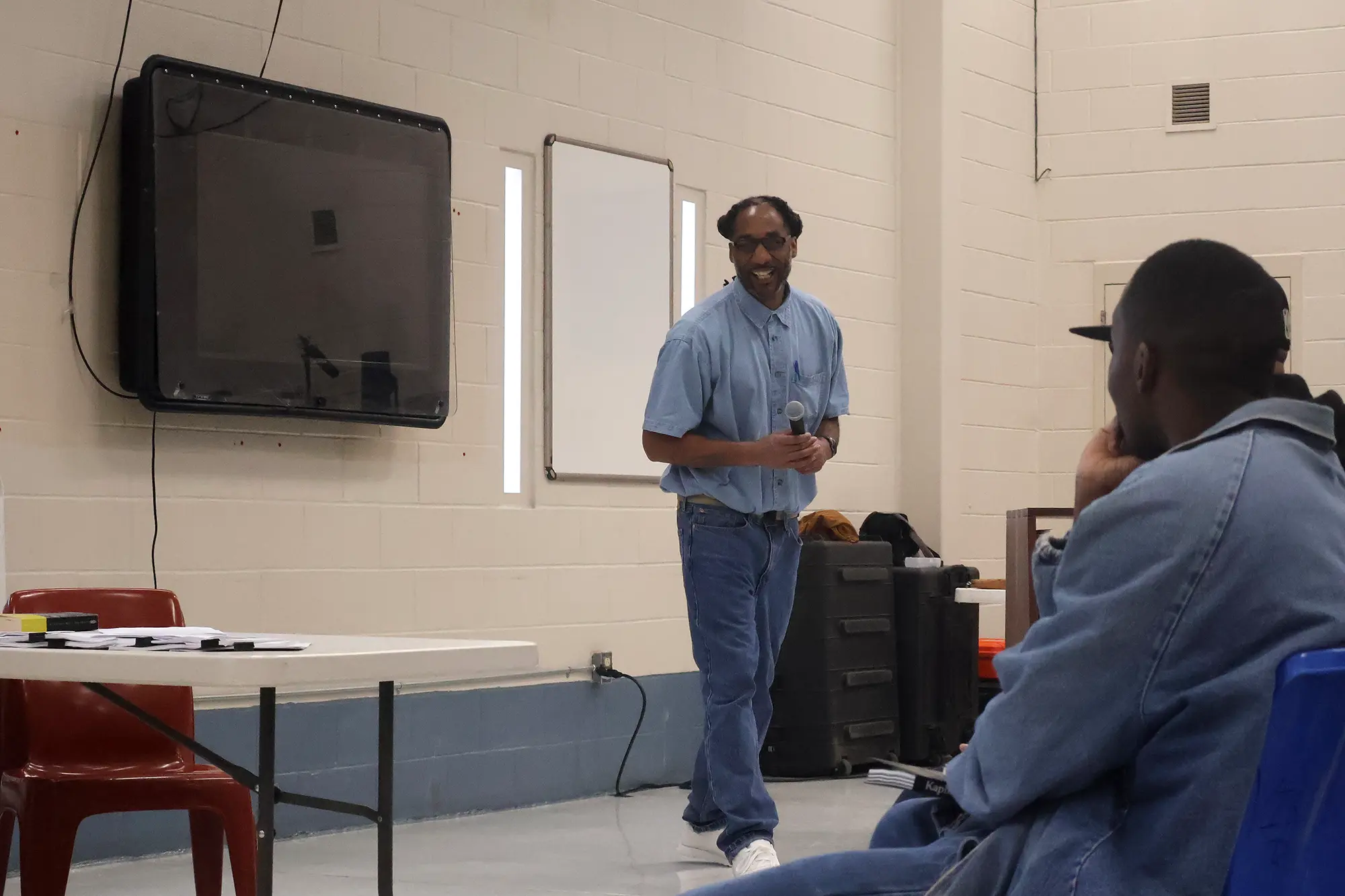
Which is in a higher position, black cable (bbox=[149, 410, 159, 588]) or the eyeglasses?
the eyeglasses

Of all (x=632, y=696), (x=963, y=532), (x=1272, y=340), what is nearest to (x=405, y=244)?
(x=632, y=696)

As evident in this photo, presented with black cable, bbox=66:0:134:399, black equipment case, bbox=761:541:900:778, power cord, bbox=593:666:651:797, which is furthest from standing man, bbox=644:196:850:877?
black equipment case, bbox=761:541:900:778

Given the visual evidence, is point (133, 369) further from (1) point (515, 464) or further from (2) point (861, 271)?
(2) point (861, 271)

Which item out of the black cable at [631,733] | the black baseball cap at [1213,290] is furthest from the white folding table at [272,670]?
the black cable at [631,733]

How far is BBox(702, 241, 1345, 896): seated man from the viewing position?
1107 mm

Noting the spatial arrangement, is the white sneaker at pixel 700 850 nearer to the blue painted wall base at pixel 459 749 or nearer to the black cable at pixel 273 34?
the blue painted wall base at pixel 459 749

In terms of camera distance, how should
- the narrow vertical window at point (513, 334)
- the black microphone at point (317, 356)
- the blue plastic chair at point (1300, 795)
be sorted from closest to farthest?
1. the blue plastic chair at point (1300, 795)
2. the black microphone at point (317, 356)
3. the narrow vertical window at point (513, 334)

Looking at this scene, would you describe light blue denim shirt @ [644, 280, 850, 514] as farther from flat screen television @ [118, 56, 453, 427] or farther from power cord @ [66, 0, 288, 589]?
power cord @ [66, 0, 288, 589]

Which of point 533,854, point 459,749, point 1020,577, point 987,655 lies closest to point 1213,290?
point 1020,577

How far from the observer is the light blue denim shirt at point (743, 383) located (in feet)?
12.4

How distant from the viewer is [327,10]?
15.3 feet

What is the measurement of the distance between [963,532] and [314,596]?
332 centimetres

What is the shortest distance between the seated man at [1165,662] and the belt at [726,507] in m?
2.52

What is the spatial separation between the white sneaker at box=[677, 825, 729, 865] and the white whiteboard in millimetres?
1543
